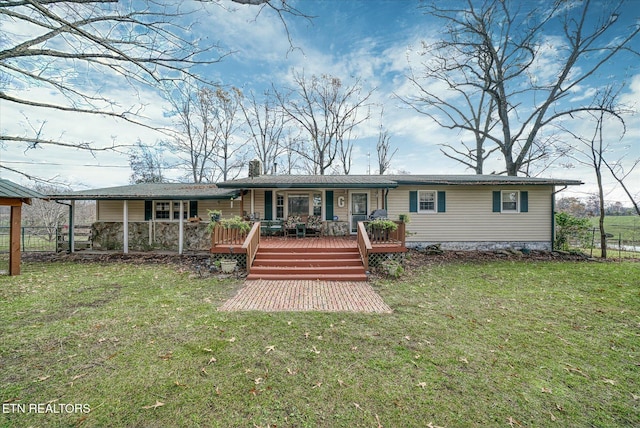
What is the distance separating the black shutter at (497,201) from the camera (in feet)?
37.6

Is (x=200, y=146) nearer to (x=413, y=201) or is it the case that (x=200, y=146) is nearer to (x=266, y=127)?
(x=266, y=127)

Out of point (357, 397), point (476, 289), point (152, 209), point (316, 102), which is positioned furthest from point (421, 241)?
point (316, 102)

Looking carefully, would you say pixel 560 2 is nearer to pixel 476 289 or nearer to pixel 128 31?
pixel 476 289

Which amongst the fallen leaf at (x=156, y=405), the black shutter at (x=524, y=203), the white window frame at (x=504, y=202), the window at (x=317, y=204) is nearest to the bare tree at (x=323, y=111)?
the window at (x=317, y=204)

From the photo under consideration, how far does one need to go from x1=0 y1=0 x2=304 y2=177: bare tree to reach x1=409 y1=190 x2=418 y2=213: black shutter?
9.58 m

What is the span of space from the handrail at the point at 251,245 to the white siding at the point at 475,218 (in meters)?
6.26

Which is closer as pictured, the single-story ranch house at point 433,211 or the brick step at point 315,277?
the brick step at point 315,277

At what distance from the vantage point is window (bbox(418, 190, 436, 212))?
11.5 metres

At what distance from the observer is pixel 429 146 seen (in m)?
20.3

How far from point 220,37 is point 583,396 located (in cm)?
673

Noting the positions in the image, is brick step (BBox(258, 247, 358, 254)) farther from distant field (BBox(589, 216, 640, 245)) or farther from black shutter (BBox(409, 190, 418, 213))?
distant field (BBox(589, 216, 640, 245))

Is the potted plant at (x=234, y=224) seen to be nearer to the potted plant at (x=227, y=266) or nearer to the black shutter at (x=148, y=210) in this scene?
the potted plant at (x=227, y=266)

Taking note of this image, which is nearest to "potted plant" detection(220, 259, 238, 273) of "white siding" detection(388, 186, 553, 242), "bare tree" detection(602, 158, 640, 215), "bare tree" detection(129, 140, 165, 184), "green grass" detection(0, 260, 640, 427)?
"green grass" detection(0, 260, 640, 427)

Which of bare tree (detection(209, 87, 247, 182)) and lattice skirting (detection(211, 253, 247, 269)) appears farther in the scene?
bare tree (detection(209, 87, 247, 182))
